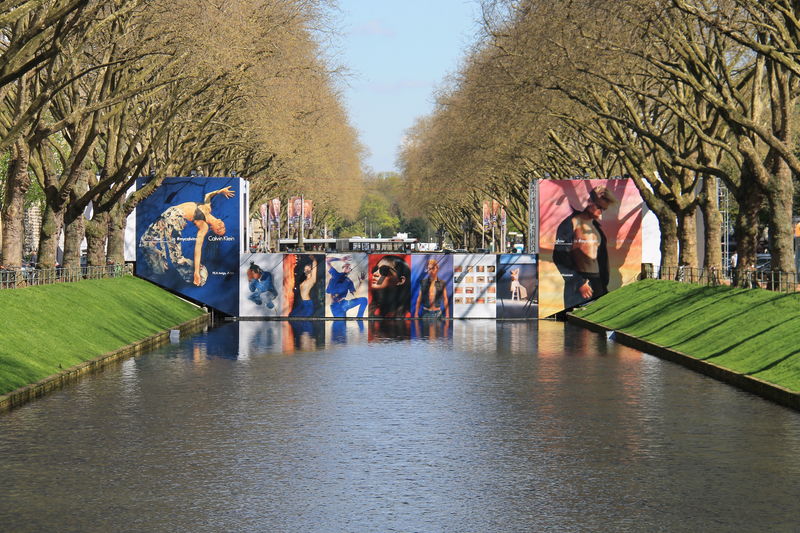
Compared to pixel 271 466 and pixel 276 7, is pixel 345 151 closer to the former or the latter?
pixel 276 7

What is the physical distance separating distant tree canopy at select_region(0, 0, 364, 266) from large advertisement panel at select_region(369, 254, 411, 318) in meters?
8.30

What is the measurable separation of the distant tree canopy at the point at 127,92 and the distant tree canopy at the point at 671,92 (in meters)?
8.60

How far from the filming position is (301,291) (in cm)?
5191

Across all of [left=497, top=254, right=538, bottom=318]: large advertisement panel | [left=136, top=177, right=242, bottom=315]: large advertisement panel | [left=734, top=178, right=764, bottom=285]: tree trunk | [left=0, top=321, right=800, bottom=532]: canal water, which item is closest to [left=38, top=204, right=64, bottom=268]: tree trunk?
[left=136, top=177, right=242, bottom=315]: large advertisement panel

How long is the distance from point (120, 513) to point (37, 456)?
3655 mm

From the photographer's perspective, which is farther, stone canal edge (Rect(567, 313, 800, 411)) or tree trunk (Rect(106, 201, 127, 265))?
tree trunk (Rect(106, 201, 127, 265))

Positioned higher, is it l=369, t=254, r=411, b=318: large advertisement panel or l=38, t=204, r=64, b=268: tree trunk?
l=38, t=204, r=64, b=268: tree trunk

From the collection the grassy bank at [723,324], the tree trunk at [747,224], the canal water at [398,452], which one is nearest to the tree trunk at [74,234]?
the canal water at [398,452]

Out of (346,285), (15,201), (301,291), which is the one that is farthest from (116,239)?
(15,201)

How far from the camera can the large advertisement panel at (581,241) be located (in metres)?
52.3

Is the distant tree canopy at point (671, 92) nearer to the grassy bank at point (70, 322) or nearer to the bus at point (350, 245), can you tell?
the grassy bank at point (70, 322)

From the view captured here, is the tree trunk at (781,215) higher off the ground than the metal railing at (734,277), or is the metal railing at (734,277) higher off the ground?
the tree trunk at (781,215)

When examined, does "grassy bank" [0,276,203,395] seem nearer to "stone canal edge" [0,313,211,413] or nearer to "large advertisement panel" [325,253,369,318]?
"stone canal edge" [0,313,211,413]

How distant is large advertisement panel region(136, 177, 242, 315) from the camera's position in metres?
51.3
